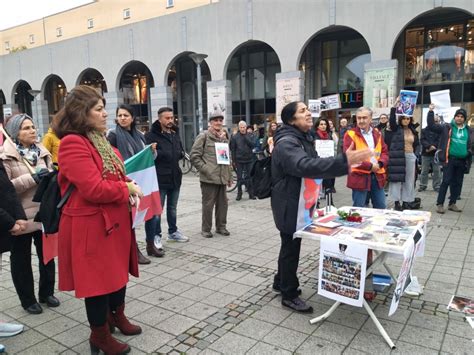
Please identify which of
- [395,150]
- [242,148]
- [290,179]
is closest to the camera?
[290,179]

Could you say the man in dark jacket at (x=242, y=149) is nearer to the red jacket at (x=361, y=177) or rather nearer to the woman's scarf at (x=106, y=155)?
the red jacket at (x=361, y=177)

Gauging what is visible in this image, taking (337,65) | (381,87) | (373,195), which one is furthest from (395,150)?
(337,65)

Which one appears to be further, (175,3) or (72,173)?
(175,3)

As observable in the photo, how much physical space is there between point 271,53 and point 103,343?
790 inches

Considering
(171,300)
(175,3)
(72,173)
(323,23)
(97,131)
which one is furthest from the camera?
(175,3)

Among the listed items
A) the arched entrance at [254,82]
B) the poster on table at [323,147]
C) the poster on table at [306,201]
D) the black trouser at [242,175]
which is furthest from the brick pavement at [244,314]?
the arched entrance at [254,82]

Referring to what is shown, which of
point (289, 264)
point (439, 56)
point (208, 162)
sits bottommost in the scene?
point (289, 264)

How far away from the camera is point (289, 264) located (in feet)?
11.6

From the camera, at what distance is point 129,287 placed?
4207 millimetres

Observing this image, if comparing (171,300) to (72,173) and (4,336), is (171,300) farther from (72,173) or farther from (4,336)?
(72,173)

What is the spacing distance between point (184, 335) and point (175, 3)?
24.4 m

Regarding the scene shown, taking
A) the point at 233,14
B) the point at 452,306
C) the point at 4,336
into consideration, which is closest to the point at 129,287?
the point at 4,336

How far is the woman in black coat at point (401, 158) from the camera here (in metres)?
7.00

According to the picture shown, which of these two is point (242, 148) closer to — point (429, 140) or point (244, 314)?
point (429, 140)
